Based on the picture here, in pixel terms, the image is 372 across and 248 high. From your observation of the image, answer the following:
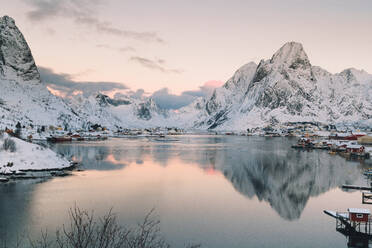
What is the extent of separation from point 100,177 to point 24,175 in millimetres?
9935

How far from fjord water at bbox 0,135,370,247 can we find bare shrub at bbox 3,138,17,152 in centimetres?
1009

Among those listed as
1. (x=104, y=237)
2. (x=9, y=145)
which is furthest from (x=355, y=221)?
(x=9, y=145)

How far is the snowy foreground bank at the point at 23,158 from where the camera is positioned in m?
46.9

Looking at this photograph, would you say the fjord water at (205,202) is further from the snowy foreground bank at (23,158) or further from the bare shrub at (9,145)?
the bare shrub at (9,145)

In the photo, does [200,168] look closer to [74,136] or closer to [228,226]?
[228,226]

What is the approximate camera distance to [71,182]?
1618 inches

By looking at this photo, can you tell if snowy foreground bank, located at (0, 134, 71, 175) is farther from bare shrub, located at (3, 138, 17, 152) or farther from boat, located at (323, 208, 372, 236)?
boat, located at (323, 208, 372, 236)

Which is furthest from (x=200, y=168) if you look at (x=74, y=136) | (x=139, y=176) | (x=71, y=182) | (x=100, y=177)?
(x=74, y=136)

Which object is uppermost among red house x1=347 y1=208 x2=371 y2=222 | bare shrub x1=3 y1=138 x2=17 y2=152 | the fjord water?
bare shrub x1=3 y1=138 x2=17 y2=152

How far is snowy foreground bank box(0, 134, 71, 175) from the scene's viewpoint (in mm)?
46906

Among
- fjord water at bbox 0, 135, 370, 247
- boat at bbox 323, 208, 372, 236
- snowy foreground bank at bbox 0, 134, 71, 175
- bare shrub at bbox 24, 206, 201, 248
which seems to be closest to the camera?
bare shrub at bbox 24, 206, 201, 248

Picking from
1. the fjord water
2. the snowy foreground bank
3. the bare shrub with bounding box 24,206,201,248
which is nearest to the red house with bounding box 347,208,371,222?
the fjord water

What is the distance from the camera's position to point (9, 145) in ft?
163

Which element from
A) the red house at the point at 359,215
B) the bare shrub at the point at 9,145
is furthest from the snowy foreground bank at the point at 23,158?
the red house at the point at 359,215
